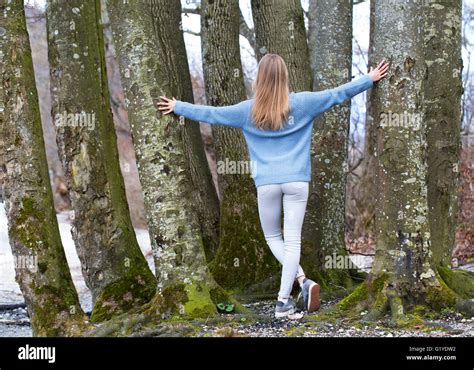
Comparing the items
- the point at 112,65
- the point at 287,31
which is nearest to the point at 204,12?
the point at 287,31

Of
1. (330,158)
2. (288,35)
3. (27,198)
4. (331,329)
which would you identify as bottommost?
(331,329)

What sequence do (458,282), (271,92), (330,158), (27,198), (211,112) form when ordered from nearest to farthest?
(271,92), (211,112), (27,198), (458,282), (330,158)

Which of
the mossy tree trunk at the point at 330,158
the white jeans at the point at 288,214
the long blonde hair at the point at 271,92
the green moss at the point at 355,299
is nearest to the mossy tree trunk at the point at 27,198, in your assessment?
the white jeans at the point at 288,214

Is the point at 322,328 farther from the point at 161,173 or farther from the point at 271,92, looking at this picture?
the point at 271,92

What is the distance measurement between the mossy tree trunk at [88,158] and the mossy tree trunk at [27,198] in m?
1.18

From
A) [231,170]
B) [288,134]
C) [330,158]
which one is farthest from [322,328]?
[231,170]

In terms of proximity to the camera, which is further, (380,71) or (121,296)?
(121,296)

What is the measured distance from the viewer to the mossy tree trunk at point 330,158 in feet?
34.4

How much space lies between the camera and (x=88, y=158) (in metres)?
9.46

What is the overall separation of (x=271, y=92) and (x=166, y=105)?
41.5 inches

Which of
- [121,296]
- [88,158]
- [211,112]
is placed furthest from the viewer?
[88,158]

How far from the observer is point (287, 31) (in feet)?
35.1

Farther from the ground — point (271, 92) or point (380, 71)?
point (380, 71)

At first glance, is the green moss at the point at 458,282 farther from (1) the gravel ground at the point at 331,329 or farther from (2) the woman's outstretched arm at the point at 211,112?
(2) the woman's outstretched arm at the point at 211,112
